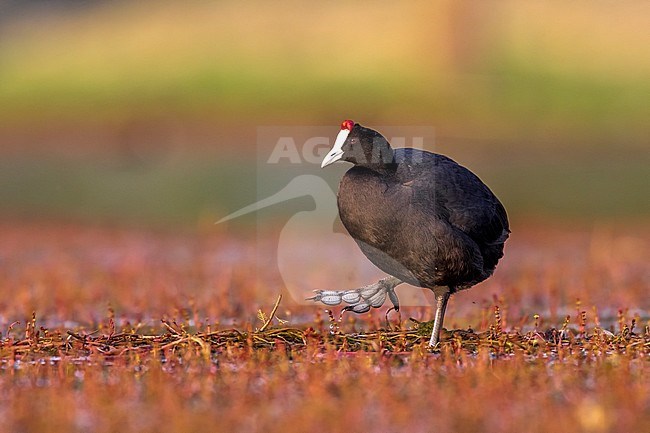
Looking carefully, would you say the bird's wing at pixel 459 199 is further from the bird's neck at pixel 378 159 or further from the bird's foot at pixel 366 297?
the bird's foot at pixel 366 297

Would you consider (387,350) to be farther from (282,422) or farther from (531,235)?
(531,235)

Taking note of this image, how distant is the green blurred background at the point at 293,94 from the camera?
2145 centimetres

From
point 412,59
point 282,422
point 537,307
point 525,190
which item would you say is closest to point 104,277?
point 537,307

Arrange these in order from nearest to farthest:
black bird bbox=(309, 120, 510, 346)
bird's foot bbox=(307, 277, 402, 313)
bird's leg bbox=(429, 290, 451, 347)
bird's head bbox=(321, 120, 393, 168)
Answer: black bird bbox=(309, 120, 510, 346)
bird's head bbox=(321, 120, 393, 168)
bird's leg bbox=(429, 290, 451, 347)
bird's foot bbox=(307, 277, 402, 313)

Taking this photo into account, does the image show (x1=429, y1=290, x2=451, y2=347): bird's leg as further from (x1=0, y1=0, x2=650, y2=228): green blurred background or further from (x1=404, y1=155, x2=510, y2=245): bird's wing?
(x1=0, y1=0, x2=650, y2=228): green blurred background

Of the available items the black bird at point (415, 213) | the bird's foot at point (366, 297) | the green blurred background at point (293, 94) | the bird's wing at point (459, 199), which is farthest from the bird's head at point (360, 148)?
the green blurred background at point (293, 94)

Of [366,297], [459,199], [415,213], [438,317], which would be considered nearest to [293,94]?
[366,297]

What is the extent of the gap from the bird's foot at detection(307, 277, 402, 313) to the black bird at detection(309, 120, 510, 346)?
459mm

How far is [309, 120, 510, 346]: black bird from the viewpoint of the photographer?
8.05 m

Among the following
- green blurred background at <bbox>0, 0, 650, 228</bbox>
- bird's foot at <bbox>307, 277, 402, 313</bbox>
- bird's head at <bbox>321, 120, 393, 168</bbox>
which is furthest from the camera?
green blurred background at <bbox>0, 0, 650, 228</bbox>

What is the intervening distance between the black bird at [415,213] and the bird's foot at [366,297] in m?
0.46

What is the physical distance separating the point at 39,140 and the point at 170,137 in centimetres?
275

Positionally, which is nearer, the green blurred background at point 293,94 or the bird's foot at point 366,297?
the bird's foot at point 366,297

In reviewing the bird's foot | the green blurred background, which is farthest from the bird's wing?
the green blurred background
